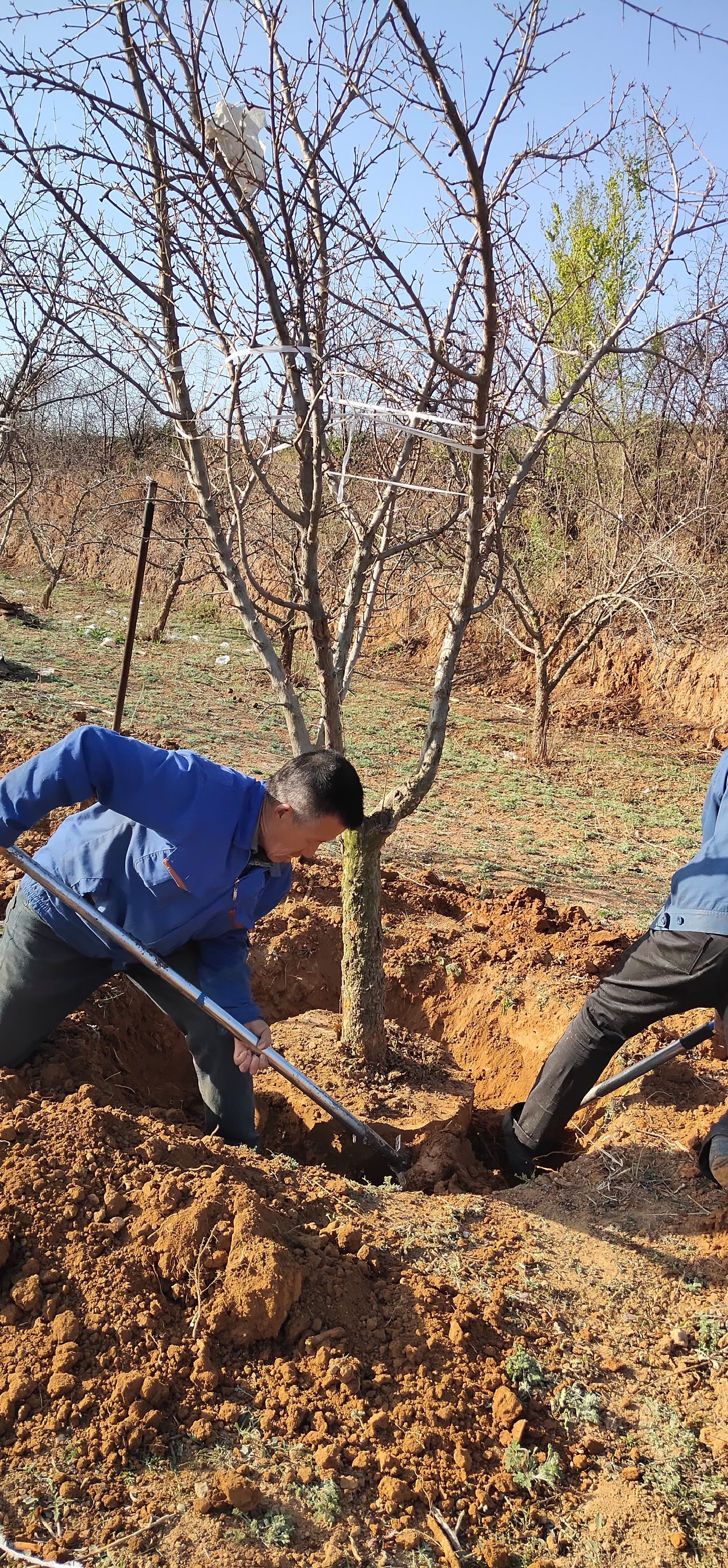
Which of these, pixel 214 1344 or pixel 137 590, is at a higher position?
pixel 137 590

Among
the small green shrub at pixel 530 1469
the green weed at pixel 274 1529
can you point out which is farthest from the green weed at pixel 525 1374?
the green weed at pixel 274 1529

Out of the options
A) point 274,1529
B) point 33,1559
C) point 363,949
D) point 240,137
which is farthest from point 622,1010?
point 240,137

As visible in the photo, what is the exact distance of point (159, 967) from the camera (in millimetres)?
2787

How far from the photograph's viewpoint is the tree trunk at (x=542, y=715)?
8.87m

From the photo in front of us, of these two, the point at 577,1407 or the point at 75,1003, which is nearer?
the point at 577,1407

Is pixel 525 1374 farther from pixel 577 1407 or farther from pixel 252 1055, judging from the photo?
pixel 252 1055

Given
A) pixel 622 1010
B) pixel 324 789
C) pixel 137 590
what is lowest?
pixel 622 1010

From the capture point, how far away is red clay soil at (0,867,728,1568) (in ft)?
6.30

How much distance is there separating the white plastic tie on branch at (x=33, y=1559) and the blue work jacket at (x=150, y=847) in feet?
4.49

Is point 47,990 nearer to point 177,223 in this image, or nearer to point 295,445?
point 295,445

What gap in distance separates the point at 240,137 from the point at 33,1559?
2943mm

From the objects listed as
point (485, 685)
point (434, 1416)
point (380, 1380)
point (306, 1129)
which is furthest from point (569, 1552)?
point (485, 685)

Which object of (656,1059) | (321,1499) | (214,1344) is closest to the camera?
(321,1499)

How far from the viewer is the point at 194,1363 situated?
213 centimetres
